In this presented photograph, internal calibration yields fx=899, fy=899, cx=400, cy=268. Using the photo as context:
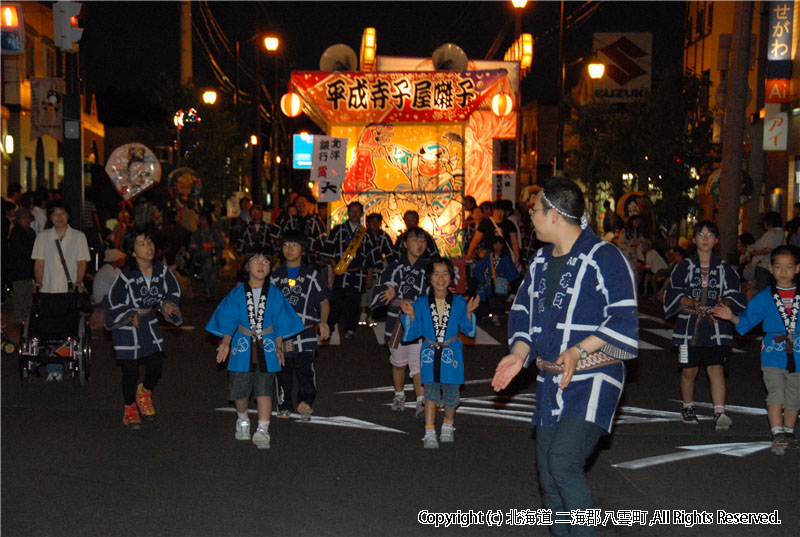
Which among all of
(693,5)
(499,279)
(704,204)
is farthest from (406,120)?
(693,5)

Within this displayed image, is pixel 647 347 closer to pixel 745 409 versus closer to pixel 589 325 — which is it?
pixel 745 409

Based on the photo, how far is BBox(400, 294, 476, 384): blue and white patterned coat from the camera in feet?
23.9

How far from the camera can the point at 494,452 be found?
7.02m

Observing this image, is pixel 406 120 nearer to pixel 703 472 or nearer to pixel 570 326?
pixel 703 472

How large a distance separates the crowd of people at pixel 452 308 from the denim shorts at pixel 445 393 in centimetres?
1

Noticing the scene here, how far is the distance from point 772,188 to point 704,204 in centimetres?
831

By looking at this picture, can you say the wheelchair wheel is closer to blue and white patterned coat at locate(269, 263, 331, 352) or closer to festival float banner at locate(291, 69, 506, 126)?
blue and white patterned coat at locate(269, 263, 331, 352)

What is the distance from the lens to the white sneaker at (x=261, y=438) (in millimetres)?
7047

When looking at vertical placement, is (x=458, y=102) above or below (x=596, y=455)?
above

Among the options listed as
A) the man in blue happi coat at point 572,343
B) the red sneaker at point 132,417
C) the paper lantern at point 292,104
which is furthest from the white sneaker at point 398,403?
the paper lantern at point 292,104

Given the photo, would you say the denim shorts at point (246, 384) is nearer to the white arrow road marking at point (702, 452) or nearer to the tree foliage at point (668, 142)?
the white arrow road marking at point (702, 452)

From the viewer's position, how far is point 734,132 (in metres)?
16.1

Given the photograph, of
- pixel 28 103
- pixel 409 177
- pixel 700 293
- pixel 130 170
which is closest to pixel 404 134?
pixel 409 177

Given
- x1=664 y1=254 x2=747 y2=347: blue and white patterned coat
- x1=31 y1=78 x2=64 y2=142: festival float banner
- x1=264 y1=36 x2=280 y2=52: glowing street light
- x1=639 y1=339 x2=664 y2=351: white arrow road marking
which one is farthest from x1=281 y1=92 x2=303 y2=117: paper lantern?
x1=264 y1=36 x2=280 y2=52: glowing street light
